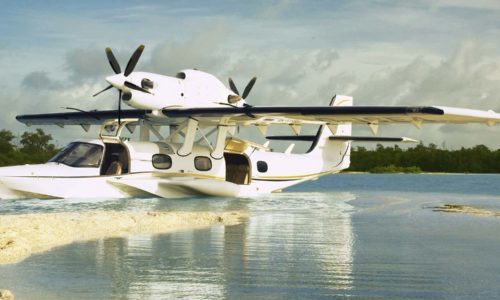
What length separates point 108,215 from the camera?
14.2 m

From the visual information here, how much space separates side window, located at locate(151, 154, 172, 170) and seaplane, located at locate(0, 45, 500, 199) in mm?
28

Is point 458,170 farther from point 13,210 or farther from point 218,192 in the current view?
point 13,210

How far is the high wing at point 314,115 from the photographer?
60.7ft

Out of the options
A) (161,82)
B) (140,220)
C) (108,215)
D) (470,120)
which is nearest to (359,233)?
(140,220)

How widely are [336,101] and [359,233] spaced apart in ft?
46.1

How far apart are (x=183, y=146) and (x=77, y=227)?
31.5 ft

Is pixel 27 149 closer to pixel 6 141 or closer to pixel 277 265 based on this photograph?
pixel 6 141

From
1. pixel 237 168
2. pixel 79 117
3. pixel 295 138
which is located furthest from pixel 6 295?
pixel 295 138

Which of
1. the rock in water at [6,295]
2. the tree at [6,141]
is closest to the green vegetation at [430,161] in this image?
the tree at [6,141]

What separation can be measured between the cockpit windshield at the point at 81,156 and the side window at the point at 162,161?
1.73 meters

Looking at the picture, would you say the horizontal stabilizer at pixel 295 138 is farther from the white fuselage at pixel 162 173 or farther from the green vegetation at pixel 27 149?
the green vegetation at pixel 27 149

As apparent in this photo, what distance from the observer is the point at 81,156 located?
19359 mm

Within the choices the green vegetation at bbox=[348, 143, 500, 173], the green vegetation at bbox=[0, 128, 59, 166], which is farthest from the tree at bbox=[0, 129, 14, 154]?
the green vegetation at bbox=[348, 143, 500, 173]

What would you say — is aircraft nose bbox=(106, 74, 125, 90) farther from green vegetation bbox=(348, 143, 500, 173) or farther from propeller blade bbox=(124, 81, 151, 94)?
green vegetation bbox=(348, 143, 500, 173)
